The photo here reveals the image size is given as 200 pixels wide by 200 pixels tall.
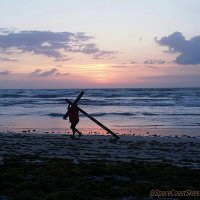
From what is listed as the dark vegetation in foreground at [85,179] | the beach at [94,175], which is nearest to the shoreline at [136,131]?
the beach at [94,175]

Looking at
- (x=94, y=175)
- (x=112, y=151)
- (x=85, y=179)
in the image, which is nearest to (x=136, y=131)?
(x=112, y=151)

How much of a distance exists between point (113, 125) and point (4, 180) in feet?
65.0

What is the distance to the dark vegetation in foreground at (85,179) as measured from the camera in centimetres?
752

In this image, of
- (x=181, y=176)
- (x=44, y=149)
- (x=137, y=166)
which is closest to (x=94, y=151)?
(x=44, y=149)

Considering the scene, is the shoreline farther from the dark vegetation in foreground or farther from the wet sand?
the dark vegetation in foreground

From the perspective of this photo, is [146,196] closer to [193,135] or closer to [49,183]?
[49,183]

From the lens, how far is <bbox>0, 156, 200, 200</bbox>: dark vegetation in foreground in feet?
24.7

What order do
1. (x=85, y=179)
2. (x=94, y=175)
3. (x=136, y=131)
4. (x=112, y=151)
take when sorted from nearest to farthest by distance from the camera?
(x=85, y=179) < (x=94, y=175) < (x=112, y=151) < (x=136, y=131)

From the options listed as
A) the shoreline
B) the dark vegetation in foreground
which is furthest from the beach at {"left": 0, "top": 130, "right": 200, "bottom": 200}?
the shoreline

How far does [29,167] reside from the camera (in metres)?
9.98

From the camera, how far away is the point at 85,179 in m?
8.78

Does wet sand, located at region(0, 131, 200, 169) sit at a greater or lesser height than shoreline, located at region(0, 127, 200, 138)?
greater

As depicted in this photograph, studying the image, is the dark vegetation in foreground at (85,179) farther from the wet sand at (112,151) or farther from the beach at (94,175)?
the wet sand at (112,151)

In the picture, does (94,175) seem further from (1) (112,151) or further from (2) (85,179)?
(1) (112,151)
